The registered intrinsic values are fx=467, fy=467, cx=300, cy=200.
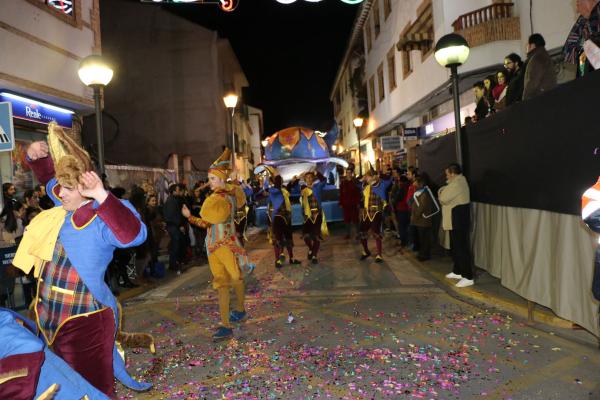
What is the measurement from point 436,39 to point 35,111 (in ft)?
40.4

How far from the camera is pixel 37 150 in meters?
3.40

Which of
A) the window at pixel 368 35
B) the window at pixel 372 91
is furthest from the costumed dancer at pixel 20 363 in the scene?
the window at pixel 368 35

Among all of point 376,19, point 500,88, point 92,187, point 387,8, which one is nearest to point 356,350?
point 92,187

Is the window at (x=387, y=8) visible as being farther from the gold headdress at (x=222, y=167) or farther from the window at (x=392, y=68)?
the gold headdress at (x=222, y=167)

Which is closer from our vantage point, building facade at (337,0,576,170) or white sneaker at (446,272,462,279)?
white sneaker at (446,272,462,279)

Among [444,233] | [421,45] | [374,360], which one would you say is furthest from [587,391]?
[421,45]

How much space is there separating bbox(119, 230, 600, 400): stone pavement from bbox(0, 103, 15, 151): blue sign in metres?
2.79

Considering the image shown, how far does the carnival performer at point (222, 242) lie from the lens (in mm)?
5707

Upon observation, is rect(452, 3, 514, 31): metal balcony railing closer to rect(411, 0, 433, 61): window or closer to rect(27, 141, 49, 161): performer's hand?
rect(411, 0, 433, 61): window

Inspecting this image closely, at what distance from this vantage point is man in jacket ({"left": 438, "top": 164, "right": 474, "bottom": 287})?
721 cm

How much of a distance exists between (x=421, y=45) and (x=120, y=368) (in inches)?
636

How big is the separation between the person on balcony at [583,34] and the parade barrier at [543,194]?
651 mm

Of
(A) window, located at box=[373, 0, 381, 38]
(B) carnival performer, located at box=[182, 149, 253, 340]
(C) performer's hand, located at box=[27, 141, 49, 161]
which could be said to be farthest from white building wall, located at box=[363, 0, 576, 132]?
(C) performer's hand, located at box=[27, 141, 49, 161]

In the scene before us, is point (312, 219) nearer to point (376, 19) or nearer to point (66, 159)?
point (66, 159)
